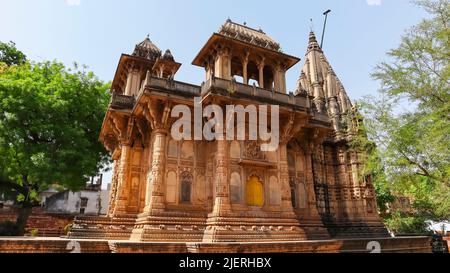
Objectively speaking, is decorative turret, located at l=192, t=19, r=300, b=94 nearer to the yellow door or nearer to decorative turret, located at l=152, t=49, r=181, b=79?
decorative turret, located at l=152, t=49, r=181, b=79

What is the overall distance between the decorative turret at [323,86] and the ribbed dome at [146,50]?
1074cm

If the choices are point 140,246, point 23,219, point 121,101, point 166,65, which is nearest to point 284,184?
point 140,246

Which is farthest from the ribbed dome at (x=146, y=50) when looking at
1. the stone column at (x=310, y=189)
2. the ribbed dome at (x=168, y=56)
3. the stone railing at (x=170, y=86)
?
the stone column at (x=310, y=189)

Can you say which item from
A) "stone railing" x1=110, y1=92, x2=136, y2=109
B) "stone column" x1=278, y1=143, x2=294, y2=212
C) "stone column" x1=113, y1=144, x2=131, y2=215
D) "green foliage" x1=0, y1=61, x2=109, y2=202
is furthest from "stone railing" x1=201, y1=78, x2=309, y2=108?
"green foliage" x1=0, y1=61, x2=109, y2=202

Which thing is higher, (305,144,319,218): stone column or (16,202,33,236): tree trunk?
(305,144,319,218): stone column

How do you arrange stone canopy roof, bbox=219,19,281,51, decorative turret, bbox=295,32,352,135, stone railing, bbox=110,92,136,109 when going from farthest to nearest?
decorative turret, bbox=295,32,352,135 < stone canopy roof, bbox=219,19,281,51 < stone railing, bbox=110,92,136,109

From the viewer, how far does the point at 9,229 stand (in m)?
20.0

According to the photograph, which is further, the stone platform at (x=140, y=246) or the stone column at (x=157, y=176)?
the stone column at (x=157, y=176)

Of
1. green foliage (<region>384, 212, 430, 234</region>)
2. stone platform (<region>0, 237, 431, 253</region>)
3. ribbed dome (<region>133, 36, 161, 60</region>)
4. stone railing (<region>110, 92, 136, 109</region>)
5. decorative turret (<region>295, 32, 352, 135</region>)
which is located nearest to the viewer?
stone platform (<region>0, 237, 431, 253</region>)

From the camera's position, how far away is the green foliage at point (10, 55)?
26.5 metres

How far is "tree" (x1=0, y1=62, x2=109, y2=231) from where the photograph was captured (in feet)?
58.3

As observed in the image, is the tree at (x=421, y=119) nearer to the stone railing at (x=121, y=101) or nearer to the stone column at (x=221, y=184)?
the stone column at (x=221, y=184)

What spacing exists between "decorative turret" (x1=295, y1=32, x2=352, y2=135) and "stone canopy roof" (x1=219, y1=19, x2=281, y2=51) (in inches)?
214

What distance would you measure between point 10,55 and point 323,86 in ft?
90.8
